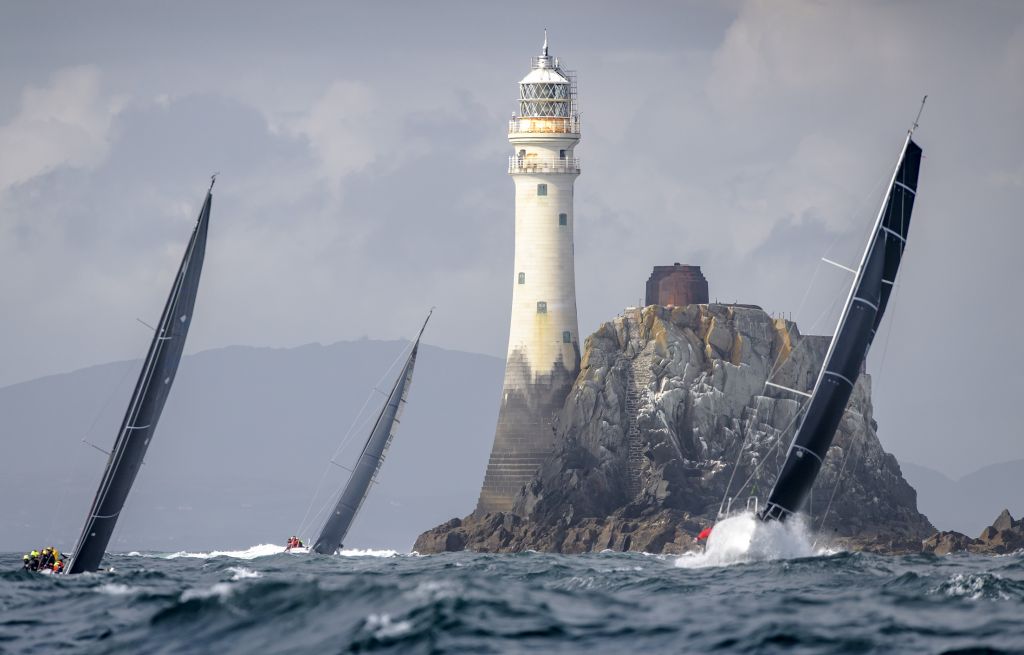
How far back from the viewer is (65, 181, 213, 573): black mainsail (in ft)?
171

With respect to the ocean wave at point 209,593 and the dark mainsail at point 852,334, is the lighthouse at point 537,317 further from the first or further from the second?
the ocean wave at point 209,593

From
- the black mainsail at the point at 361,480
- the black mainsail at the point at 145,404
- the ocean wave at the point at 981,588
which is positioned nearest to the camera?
the ocean wave at the point at 981,588

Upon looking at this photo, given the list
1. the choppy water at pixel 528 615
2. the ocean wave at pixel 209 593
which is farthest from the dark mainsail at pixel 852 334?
the ocean wave at pixel 209 593

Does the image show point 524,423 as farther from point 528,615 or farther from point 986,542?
point 528,615

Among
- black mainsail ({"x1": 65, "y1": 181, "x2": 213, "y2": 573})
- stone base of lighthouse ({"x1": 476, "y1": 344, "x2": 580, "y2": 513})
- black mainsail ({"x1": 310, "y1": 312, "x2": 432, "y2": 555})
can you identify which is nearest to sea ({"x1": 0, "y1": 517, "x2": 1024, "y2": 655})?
black mainsail ({"x1": 65, "y1": 181, "x2": 213, "y2": 573})

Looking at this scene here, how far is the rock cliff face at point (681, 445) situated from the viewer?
87250mm

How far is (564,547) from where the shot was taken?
8569 centimetres

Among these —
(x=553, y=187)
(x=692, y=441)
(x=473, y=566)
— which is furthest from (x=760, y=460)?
(x=473, y=566)

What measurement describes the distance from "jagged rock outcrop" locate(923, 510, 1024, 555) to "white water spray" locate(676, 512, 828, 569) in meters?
23.5

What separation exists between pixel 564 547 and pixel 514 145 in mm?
21371

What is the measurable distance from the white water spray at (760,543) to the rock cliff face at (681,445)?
93.5ft

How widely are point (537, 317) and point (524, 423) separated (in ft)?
17.6

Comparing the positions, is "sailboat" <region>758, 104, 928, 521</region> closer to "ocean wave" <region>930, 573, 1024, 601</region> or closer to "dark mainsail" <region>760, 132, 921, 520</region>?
"dark mainsail" <region>760, 132, 921, 520</region>

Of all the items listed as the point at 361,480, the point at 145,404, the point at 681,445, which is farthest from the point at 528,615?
the point at 681,445
